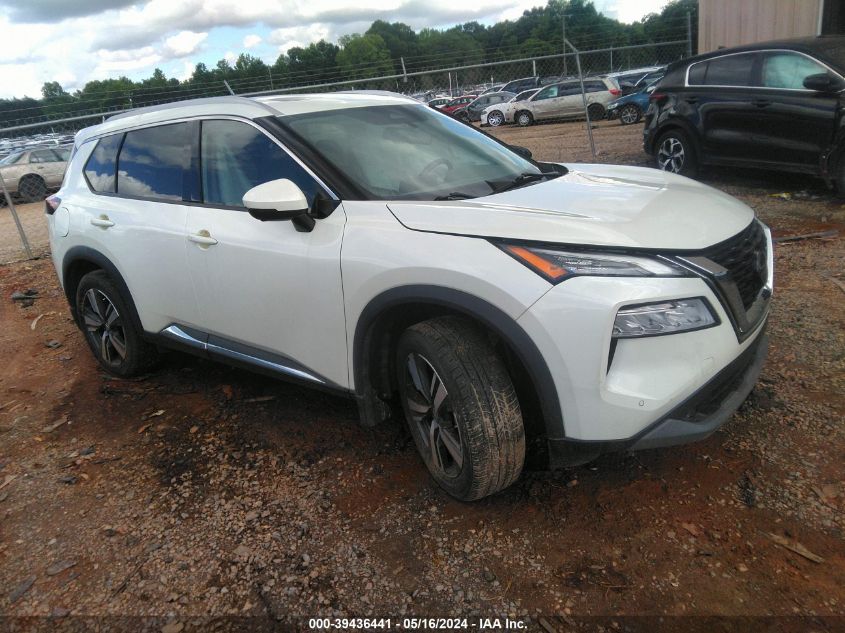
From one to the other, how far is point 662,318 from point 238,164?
7.03ft

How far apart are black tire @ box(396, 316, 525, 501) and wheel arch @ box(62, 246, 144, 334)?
80.9 inches

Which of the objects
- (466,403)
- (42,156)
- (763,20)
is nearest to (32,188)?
(42,156)

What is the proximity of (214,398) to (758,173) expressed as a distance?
7.59 meters

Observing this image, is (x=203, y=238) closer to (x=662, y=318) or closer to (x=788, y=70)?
(x=662, y=318)

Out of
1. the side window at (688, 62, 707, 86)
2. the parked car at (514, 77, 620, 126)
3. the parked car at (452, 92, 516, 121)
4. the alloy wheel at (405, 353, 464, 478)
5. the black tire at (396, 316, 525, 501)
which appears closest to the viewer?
the black tire at (396, 316, 525, 501)

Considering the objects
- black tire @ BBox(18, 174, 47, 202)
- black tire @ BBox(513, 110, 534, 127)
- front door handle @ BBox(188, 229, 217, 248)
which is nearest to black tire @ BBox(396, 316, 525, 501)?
front door handle @ BBox(188, 229, 217, 248)

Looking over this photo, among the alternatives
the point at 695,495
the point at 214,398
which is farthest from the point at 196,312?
the point at 695,495

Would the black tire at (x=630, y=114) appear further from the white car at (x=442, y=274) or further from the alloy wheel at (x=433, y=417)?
the alloy wheel at (x=433, y=417)

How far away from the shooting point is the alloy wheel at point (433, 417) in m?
2.55

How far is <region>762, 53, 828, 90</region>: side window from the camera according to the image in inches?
271

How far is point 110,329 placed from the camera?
13.9 ft

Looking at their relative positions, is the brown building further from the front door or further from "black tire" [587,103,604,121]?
the front door

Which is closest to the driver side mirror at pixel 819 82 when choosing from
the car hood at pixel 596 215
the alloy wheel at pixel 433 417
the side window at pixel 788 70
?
the side window at pixel 788 70

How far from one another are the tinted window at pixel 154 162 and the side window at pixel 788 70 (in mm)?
6416
